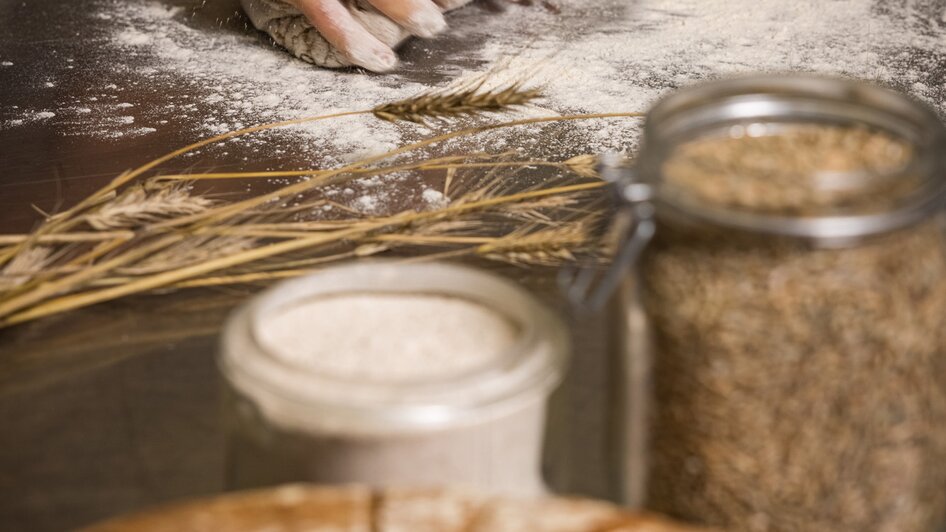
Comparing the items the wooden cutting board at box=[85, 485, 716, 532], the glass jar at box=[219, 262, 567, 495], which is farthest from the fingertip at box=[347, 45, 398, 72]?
the wooden cutting board at box=[85, 485, 716, 532]

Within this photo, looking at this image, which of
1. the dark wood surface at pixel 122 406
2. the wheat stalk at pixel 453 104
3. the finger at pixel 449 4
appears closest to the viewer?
the dark wood surface at pixel 122 406

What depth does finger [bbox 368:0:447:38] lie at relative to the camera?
149cm

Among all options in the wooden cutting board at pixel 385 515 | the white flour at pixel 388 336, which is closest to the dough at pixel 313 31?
the white flour at pixel 388 336

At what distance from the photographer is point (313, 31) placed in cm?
150

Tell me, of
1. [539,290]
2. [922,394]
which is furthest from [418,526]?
[539,290]

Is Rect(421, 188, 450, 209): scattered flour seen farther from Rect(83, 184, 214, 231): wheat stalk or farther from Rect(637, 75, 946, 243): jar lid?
Rect(637, 75, 946, 243): jar lid

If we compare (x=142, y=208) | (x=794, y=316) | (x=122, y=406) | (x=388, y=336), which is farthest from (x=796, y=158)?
(x=142, y=208)

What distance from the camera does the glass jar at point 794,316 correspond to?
1.74 feet

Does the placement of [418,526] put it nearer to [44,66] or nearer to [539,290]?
[539,290]

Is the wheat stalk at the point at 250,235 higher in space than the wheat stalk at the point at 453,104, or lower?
lower

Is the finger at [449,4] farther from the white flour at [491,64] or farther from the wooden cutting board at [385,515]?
the wooden cutting board at [385,515]

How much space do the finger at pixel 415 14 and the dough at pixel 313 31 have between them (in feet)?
0.06

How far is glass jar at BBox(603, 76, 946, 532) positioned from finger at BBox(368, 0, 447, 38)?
936 mm

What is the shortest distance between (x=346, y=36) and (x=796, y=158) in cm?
97
